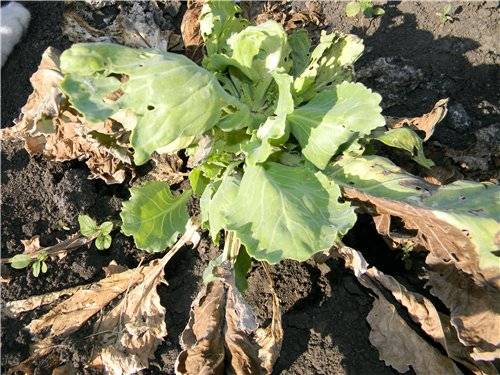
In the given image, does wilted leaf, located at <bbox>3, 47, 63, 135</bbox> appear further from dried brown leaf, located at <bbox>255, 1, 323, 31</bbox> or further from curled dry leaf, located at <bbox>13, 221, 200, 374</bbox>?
dried brown leaf, located at <bbox>255, 1, 323, 31</bbox>

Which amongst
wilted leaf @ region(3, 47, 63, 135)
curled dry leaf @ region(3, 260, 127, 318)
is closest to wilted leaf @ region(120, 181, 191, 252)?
curled dry leaf @ region(3, 260, 127, 318)

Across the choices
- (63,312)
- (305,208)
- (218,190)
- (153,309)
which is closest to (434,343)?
(305,208)

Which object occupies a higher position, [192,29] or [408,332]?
[192,29]

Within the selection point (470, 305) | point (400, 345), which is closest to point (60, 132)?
point (400, 345)

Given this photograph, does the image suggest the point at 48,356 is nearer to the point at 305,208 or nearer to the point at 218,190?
the point at 218,190

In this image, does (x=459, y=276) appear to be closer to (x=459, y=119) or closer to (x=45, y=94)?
(x=459, y=119)

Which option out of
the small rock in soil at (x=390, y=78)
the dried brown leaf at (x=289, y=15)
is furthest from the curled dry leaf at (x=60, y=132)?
the small rock in soil at (x=390, y=78)

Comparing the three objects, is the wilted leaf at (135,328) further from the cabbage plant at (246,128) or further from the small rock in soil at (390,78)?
the small rock in soil at (390,78)
